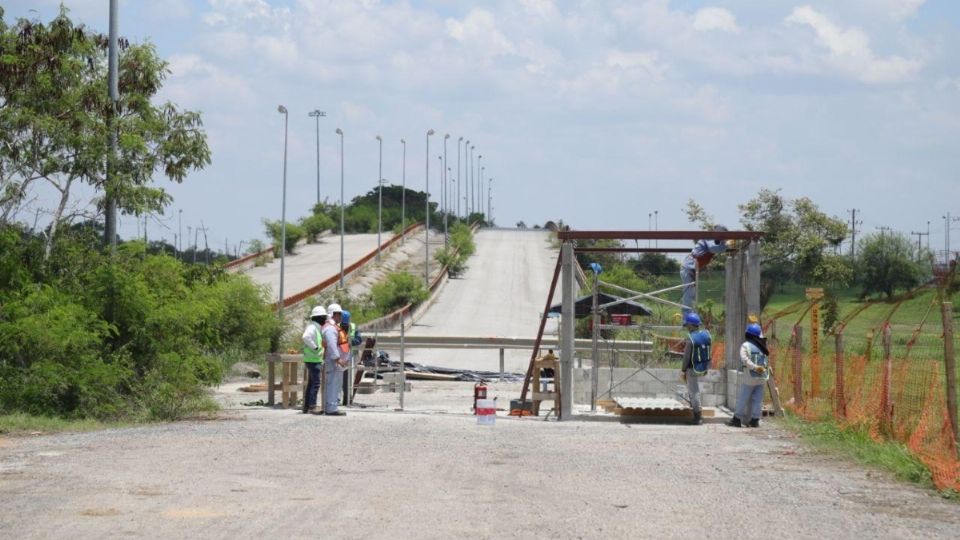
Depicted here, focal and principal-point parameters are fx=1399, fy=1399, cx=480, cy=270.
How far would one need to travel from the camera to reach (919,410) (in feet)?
60.8

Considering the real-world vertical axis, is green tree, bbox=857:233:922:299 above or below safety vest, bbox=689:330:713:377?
above

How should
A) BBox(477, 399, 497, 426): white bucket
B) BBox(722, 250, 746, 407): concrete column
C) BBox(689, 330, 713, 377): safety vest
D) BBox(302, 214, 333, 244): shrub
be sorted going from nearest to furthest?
BBox(477, 399, 497, 426): white bucket
BBox(689, 330, 713, 377): safety vest
BBox(722, 250, 746, 407): concrete column
BBox(302, 214, 333, 244): shrub

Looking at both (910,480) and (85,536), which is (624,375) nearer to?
(910,480)

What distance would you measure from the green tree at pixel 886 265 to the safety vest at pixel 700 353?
246 feet

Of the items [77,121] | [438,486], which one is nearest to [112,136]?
[77,121]

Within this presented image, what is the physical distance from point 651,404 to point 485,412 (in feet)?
9.62

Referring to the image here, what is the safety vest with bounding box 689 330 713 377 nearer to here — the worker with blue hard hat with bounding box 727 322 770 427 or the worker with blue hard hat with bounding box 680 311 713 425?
the worker with blue hard hat with bounding box 680 311 713 425

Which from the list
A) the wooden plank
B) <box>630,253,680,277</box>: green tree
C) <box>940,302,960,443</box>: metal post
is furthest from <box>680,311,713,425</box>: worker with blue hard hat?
<box>630,253,680,277</box>: green tree

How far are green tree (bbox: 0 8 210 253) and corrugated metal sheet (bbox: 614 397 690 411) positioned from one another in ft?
26.7

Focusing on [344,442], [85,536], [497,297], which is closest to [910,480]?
[344,442]

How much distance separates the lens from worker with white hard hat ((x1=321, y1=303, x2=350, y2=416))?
22.3 metres

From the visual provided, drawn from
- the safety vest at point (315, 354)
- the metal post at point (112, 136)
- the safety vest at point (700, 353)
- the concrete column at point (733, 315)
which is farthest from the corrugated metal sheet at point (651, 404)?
the metal post at point (112, 136)

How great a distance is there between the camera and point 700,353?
22250mm

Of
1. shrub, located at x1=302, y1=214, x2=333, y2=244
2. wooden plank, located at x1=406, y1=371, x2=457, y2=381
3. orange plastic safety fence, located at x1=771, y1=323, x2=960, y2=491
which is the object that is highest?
shrub, located at x1=302, y1=214, x2=333, y2=244
